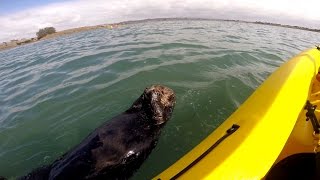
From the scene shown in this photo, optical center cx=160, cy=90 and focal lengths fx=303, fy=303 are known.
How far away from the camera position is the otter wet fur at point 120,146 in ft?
13.8

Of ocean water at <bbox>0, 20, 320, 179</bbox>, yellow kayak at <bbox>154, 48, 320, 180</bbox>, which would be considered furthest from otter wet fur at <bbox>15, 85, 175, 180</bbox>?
yellow kayak at <bbox>154, 48, 320, 180</bbox>

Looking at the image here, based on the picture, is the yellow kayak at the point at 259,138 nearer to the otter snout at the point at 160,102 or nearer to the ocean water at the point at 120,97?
the otter snout at the point at 160,102

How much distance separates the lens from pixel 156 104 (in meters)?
4.90

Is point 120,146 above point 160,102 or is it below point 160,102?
below

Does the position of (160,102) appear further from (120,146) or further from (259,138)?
(259,138)

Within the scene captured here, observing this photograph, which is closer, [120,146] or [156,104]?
[120,146]

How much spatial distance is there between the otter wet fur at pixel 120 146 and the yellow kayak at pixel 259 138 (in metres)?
1.05

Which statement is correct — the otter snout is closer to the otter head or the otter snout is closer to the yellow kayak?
the otter head

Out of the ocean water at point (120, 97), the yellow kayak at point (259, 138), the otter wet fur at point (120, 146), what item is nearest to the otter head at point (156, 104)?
the otter wet fur at point (120, 146)

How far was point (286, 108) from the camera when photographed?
4.18 m

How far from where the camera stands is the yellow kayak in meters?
3.15

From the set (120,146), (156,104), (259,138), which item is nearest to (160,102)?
(156,104)

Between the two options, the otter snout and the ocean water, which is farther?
the ocean water

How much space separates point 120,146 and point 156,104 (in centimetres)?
91
